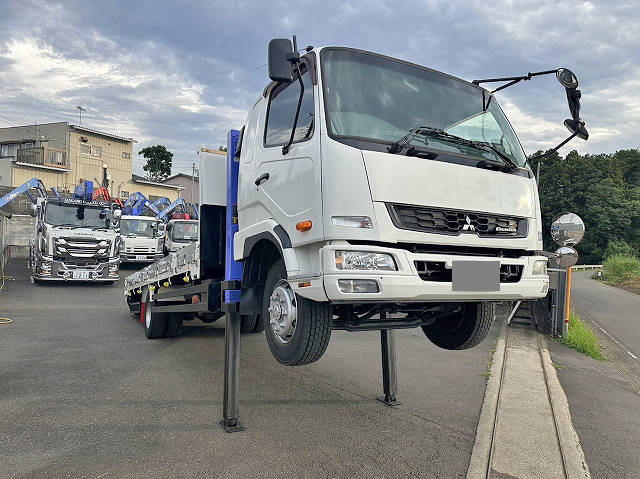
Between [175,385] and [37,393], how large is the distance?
1.28m

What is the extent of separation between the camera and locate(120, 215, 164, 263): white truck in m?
19.9

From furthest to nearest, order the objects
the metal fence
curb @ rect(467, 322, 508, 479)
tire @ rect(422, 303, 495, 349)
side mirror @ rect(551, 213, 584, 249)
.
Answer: the metal fence < side mirror @ rect(551, 213, 584, 249) < tire @ rect(422, 303, 495, 349) < curb @ rect(467, 322, 508, 479)

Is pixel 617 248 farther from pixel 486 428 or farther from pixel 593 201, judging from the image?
pixel 486 428

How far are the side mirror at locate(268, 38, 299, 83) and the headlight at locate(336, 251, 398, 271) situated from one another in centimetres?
114

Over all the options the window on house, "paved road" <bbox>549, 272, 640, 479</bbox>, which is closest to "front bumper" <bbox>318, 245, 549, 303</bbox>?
"paved road" <bbox>549, 272, 640, 479</bbox>

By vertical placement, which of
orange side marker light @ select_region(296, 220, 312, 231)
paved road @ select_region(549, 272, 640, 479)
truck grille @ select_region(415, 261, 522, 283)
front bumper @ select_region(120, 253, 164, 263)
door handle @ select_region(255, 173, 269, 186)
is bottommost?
paved road @ select_region(549, 272, 640, 479)

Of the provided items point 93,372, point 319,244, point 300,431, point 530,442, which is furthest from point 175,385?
point 530,442

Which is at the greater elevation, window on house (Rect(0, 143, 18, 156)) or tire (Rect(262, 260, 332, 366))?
window on house (Rect(0, 143, 18, 156))

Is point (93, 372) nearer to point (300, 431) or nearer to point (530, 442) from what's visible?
point (300, 431)

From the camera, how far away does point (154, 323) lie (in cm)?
740

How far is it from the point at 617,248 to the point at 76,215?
42.7 meters

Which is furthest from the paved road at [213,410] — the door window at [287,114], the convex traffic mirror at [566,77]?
the convex traffic mirror at [566,77]

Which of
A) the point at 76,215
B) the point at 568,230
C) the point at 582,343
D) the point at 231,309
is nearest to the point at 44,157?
the point at 76,215

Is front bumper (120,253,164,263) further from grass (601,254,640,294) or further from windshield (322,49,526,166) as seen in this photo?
grass (601,254,640,294)
